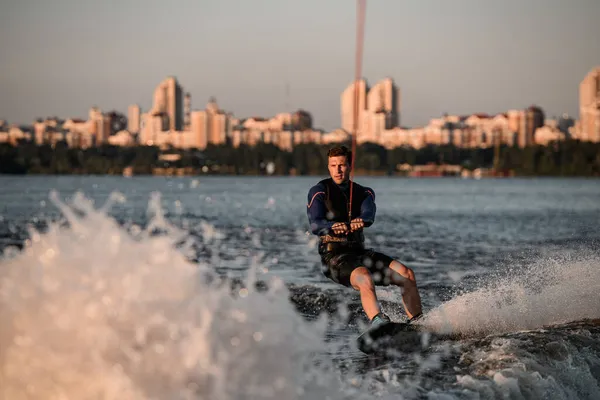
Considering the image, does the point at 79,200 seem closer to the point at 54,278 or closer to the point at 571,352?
the point at 54,278

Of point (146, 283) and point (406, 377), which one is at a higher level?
point (146, 283)

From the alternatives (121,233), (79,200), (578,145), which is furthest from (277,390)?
(578,145)

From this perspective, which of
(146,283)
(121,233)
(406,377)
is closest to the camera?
(146,283)

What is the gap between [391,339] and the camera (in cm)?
712

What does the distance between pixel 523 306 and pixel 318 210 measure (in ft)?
7.44

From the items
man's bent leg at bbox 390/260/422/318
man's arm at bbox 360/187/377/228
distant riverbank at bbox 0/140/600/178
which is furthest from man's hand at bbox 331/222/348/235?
distant riverbank at bbox 0/140/600/178

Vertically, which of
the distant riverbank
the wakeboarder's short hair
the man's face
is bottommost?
the distant riverbank

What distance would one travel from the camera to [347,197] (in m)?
7.63

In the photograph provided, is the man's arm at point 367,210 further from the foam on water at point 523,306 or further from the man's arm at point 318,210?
the foam on water at point 523,306

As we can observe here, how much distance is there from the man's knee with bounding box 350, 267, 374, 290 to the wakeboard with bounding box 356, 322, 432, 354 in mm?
346

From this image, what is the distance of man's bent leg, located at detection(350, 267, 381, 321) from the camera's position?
7238 mm

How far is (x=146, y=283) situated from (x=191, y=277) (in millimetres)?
210

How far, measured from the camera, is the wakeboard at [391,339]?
7.07 m

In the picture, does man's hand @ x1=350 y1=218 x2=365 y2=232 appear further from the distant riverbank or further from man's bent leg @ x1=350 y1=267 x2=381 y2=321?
the distant riverbank
